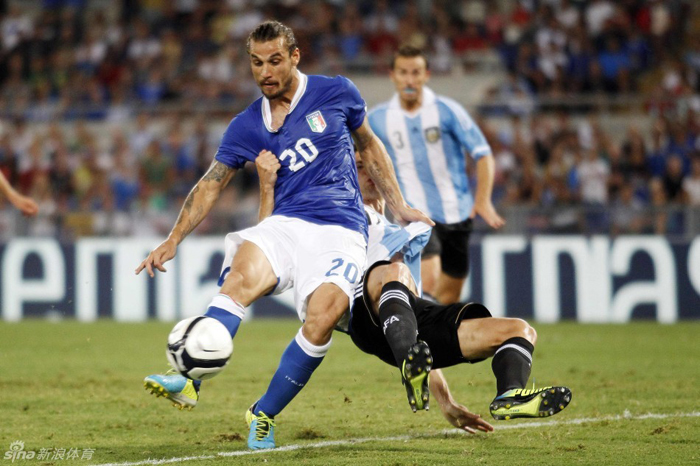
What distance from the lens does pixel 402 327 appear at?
16.2ft

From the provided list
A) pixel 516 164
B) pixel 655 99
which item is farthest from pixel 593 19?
pixel 516 164

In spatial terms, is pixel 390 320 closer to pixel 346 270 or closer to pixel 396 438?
pixel 346 270

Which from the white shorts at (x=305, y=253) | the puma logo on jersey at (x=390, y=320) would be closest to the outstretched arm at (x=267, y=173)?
the white shorts at (x=305, y=253)

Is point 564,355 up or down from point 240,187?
down

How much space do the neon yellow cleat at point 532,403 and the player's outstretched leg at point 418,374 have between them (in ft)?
1.08

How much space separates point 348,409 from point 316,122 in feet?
6.99

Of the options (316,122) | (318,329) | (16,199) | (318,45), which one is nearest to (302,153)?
(316,122)

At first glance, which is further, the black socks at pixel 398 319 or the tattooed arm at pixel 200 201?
the tattooed arm at pixel 200 201

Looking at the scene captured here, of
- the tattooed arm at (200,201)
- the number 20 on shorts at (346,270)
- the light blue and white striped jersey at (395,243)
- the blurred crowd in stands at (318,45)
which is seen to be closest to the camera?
the number 20 on shorts at (346,270)

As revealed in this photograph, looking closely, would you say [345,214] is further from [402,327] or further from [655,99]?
[655,99]

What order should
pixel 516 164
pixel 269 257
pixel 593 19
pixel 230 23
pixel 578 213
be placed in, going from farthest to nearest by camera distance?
pixel 230 23 → pixel 593 19 → pixel 516 164 → pixel 578 213 → pixel 269 257

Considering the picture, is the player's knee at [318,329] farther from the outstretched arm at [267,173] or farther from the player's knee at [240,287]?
the outstretched arm at [267,173]

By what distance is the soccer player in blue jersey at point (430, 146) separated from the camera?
316 inches

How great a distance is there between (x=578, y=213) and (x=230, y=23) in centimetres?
920
